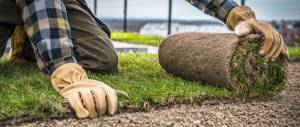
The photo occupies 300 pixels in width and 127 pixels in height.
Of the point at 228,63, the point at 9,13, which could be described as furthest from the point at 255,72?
the point at 9,13

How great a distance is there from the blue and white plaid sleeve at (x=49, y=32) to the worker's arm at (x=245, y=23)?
0.86 meters

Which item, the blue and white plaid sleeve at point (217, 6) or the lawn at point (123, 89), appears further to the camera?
the blue and white plaid sleeve at point (217, 6)

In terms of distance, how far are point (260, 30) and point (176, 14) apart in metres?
4.93

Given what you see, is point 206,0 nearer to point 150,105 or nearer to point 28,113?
point 150,105

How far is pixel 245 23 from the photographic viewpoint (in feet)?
8.72

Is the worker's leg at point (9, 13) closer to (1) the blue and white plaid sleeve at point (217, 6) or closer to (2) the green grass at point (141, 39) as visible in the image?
(1) the blue and white plaid sleeve at point (217, 6)

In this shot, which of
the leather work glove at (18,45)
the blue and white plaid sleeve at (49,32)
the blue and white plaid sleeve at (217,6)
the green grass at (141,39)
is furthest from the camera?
the green grass at (141,39)

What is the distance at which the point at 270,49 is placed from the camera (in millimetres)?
2609

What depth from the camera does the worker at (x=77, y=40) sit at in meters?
2.00

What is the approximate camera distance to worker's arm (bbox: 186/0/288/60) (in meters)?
2.59

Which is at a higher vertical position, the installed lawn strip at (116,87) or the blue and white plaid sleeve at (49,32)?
the blue and white plaid sleeve at (49,32)

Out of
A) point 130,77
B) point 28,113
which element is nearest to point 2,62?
point 130,77

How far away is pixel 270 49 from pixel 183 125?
85 cm

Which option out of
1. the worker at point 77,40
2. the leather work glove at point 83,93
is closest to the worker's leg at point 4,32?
the worker at point 77,40
